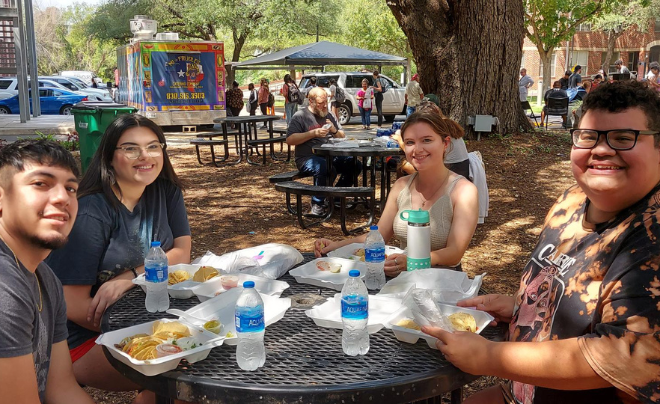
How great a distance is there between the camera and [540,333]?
189 cm

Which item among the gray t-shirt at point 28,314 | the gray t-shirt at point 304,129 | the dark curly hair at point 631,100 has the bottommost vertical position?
the gray t-shirt at point 28,314

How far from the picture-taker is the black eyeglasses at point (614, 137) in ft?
5.64

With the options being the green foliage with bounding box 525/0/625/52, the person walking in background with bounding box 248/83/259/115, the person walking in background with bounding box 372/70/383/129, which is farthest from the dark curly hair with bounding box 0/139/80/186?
the green foliage with bounding box 525/0/625/52

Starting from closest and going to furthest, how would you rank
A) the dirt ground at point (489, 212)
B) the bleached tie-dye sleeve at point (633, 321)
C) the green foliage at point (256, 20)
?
the bleached tie-dye sleeve at point (633, 321) < the dirt ground at point (489, 212) < the green foliage at point (256, 20)

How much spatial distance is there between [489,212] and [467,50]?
3855mm

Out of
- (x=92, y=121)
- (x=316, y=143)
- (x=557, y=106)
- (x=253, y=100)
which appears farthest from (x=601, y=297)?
(x=253, y=100)

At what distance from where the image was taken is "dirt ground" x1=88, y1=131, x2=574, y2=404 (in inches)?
228

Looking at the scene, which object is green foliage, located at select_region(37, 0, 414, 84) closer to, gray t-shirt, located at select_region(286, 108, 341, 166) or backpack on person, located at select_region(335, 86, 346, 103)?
backpack on person, located at select_region(335, 86, 346, 103)

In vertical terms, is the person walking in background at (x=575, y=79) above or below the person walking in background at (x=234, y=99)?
above

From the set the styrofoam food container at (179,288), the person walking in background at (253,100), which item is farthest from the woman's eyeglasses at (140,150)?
the person walking in background at (253,100)

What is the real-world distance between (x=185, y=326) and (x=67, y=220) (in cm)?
52

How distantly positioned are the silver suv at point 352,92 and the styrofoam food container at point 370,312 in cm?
1883

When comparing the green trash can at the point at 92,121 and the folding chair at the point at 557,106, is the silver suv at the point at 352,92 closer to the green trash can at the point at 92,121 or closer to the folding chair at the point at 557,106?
the folding chair at the point at 557,106

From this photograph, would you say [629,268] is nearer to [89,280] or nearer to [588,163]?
[588,163]
